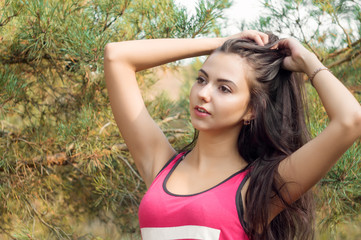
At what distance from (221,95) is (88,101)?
47 cm

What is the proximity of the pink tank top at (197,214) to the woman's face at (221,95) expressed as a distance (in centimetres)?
10

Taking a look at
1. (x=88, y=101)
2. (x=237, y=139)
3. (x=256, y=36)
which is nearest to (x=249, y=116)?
(x=237, y=139)

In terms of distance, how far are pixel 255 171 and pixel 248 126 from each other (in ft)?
0.38

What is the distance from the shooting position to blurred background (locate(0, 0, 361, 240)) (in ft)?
3.85

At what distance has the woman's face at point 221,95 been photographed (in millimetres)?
979

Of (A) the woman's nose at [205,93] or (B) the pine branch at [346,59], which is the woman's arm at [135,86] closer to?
(A) the woman's nose at [205,93]

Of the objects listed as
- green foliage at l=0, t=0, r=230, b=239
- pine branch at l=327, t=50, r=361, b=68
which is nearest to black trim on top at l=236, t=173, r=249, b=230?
green foliage at l=0, t=0, r=230, b=239

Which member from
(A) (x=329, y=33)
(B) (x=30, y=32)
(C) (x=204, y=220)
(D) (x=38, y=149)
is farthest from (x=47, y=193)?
(A) (x=329, y=33)

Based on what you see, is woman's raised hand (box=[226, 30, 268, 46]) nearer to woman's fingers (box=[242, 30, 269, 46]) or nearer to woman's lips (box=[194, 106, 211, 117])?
woman's fingers (box=[242, 30, 269, 46])

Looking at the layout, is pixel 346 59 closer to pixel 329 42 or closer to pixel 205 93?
pixel 329 42

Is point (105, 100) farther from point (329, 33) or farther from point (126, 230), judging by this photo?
point (329, 33)

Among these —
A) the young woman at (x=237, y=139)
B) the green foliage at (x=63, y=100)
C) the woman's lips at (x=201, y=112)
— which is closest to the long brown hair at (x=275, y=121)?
the young woman at (x=237, y=139)

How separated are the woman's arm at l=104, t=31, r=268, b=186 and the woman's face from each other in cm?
8

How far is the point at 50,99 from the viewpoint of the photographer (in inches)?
56.1
